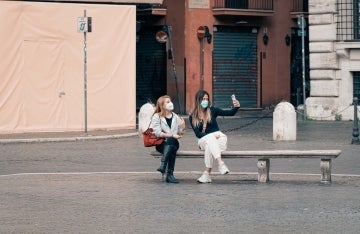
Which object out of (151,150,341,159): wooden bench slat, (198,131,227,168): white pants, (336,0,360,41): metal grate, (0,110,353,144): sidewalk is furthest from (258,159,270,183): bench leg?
(336,0,360,41): metal grate

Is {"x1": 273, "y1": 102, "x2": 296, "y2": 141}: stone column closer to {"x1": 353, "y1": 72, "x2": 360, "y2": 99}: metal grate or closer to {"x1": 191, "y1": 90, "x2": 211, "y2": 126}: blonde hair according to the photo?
{"x1": 353, "y1": 72, "x2": 360, "y2": 99}: metal grate

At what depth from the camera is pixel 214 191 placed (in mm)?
16609

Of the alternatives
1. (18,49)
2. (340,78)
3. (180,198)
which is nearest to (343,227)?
(180,198)

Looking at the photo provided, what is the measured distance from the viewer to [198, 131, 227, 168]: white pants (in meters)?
18.0

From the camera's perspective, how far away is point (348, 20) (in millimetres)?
36406

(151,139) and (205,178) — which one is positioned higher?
(151,139)

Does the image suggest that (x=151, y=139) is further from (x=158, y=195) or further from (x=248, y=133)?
(x=248, y=133)

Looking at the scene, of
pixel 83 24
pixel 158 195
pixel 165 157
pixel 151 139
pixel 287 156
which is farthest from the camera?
pixel 83 24


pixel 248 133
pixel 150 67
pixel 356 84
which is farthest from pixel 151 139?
pixel 150 67

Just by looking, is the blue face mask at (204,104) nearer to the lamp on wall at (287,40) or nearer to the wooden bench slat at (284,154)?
the wooden bench slat at (284,154)

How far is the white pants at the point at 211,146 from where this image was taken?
18.0m

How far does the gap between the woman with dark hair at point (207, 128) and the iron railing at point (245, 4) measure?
27290 millimetres

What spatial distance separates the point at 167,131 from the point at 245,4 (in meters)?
28.6

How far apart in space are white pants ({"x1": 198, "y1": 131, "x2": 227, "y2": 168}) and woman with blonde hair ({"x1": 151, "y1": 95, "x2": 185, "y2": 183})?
422 mm
